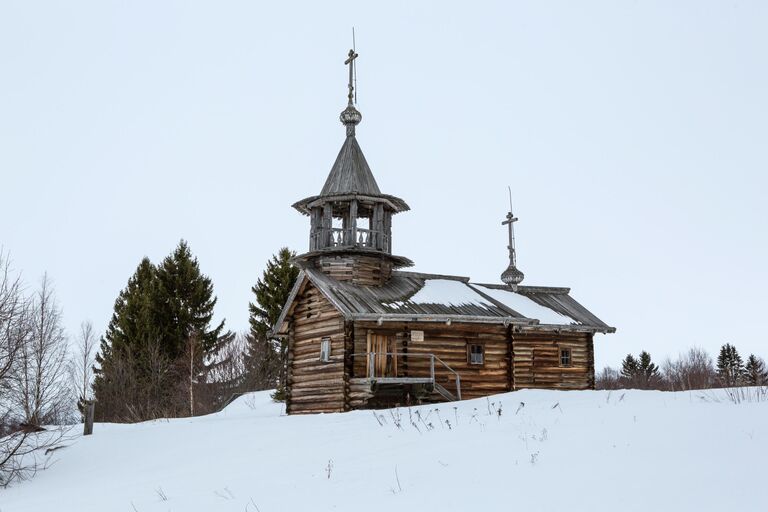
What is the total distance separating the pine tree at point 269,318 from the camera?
1743 inches

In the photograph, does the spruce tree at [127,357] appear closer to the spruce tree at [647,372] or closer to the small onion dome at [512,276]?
the small onion dome at [512,276]

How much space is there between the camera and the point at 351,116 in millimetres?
28719

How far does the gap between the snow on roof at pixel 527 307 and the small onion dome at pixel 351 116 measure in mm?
8934

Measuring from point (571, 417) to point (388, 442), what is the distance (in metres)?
3.33

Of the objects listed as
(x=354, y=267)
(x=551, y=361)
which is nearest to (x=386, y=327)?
(x=354, y=267)

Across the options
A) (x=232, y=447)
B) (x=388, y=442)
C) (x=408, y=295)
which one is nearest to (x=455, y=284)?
(x=408, y=295)

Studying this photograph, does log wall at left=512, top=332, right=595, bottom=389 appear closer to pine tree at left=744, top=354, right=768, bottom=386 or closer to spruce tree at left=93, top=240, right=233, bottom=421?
pine tree at left=744, top=354, right=768, bottom=386

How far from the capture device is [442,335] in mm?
24672

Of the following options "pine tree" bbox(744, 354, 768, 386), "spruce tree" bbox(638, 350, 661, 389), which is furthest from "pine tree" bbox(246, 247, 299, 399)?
"spruce tree" bbox(638, 350, 661, 389)

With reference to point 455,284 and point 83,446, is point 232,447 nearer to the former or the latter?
point 83,446

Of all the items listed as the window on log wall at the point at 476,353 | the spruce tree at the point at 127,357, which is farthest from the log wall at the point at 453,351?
the spruce tree at the point at 127,357

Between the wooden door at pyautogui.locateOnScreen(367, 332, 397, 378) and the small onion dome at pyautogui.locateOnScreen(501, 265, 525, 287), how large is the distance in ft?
32.3

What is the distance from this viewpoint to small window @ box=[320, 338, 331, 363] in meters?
24.0

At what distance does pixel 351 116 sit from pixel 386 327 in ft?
31.9
